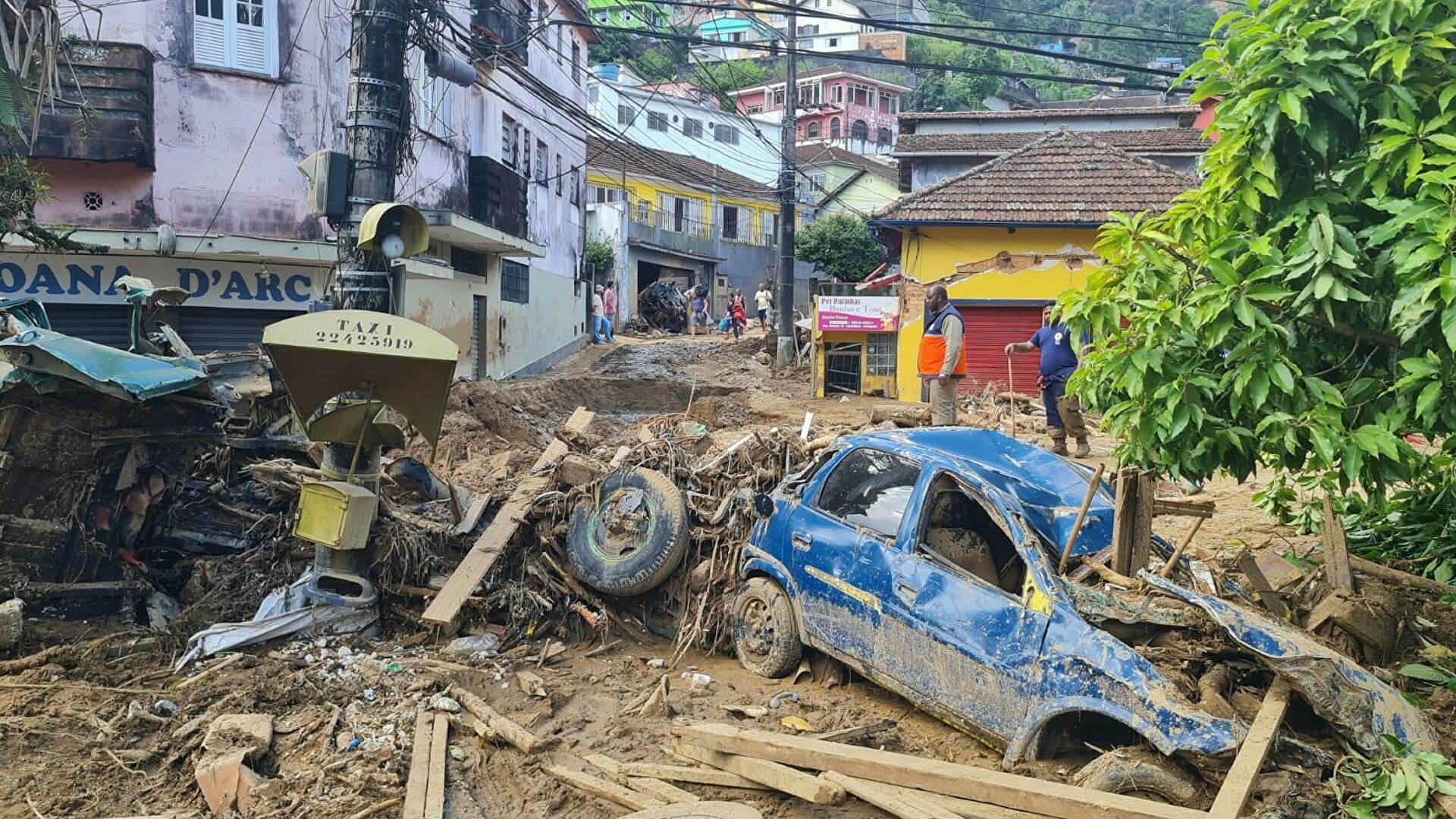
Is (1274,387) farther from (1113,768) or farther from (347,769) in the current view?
(347,769)

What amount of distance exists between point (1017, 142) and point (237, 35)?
17.6 meters

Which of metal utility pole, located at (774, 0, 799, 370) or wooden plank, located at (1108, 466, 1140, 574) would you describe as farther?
metal utility pole, located at (774, 0, 799, 370)

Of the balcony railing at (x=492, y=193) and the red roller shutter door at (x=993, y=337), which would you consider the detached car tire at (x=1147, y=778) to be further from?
the balcony railing at (x=492, y=193)

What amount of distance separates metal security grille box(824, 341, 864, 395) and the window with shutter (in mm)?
A: 11423

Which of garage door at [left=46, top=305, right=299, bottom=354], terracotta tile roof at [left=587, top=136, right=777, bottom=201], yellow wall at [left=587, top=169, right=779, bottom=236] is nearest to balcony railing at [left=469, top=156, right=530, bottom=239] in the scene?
garage door at [left=46, top=305, right=299, bottom=354]

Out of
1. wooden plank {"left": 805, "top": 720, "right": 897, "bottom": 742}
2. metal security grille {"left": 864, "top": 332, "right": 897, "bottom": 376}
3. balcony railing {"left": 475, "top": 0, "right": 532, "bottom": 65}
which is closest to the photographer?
wooden plank {"left": 805, "top": 720, "right": 897, "bottom": 742}

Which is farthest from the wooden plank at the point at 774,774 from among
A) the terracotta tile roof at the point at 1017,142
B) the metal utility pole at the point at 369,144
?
the terracotta tile roof at the point at 1017,142

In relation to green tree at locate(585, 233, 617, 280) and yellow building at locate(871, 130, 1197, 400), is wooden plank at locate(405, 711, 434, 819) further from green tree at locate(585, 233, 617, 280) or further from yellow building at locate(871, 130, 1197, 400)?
green tree at locate(585, 233, 617, 280)

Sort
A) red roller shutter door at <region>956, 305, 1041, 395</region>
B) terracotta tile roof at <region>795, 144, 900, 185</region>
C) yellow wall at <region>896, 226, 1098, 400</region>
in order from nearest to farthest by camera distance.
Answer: yellow wall at <region>896, 226, 1098, 400</region>
red roller shutter door at <region>956, 305, 1041, 395</region>
terracotta tile roof at <region>795, 144, 900, 185</region>

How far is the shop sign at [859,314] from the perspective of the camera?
19.9m

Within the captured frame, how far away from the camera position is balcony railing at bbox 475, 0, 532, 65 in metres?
20.8

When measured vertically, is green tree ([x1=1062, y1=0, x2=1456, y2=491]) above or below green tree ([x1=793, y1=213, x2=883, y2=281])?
below

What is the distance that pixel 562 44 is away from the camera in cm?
2972

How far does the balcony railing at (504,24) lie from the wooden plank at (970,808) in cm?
1843
